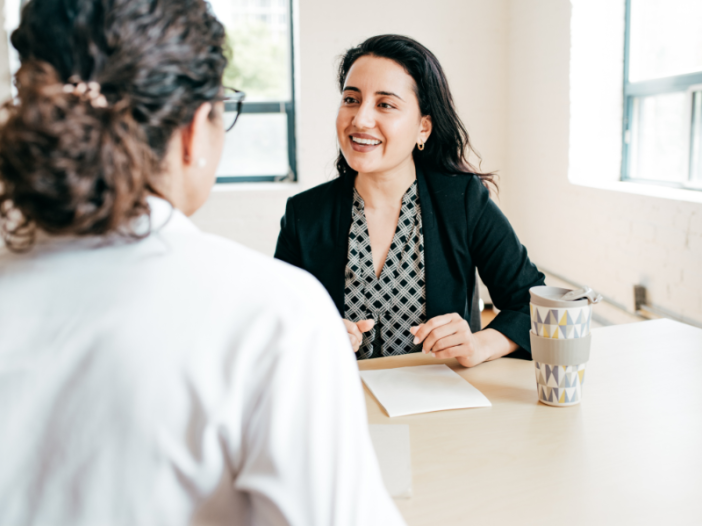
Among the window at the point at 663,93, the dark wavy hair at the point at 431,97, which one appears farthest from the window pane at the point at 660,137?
the dark wavy hair at the point at 431,97

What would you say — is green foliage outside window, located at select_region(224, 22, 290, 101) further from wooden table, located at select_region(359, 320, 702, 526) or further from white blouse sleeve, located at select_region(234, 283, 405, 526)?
white blouse sleeve, located at select_region(234, 283, 405, 526)

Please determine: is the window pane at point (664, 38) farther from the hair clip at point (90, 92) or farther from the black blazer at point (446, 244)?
the hair clip at point (90, 92)

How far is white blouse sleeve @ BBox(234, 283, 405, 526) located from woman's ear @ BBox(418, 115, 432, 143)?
1.28 meters

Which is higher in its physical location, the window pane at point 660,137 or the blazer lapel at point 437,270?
the window pane at point 660,137

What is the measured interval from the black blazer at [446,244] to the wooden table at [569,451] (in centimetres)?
32

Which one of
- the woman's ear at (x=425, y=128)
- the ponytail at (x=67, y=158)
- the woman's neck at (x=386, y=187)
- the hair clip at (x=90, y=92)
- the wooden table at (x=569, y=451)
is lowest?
the wooden table at (x=569, y=451)

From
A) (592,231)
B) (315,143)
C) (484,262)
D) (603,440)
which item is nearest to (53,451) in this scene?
(603,440)

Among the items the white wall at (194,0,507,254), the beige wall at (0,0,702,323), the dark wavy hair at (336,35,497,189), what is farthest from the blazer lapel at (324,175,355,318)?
the white wall at (194,0,507,254)

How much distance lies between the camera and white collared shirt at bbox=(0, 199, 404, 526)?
476mm

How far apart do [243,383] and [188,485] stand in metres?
0.11

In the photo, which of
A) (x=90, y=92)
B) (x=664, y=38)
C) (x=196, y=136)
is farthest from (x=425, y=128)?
(x=664, y=38)

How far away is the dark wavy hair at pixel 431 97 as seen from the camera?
1.62m

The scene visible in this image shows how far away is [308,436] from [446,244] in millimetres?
1172

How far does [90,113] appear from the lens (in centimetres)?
47
